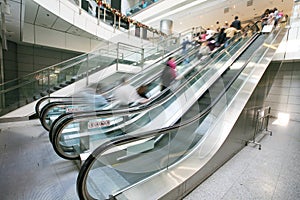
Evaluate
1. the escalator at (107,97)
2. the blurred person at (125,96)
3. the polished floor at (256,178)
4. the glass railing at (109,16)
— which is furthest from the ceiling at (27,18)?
the polished floor at (256,178)

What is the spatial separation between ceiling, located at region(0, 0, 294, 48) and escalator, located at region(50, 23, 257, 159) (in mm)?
4047

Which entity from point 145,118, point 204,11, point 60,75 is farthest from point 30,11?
point 204,11

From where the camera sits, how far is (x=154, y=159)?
2.21 m

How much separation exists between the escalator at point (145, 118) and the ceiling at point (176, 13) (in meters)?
4.05

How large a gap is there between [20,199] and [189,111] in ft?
9.69

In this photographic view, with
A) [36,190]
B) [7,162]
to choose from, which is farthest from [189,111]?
[7,162]

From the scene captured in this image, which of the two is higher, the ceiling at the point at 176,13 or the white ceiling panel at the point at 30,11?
the ceiling at the point at 176,13

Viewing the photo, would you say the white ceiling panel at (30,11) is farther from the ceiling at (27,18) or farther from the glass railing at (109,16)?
the glass railing at (109,16)

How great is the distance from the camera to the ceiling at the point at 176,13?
5376 mm

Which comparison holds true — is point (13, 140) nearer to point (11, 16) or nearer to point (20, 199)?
point (20, 199)

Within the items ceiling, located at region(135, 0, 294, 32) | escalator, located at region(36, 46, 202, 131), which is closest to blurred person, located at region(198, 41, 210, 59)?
escalator, located at region(36, 46, 202, 131)

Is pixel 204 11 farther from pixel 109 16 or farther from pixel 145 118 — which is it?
pixel 145 118

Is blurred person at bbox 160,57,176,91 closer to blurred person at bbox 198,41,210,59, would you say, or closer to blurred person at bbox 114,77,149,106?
blurred person at bbox 114,77,149,106

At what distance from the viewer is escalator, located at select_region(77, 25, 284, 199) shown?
1560 millimetres
